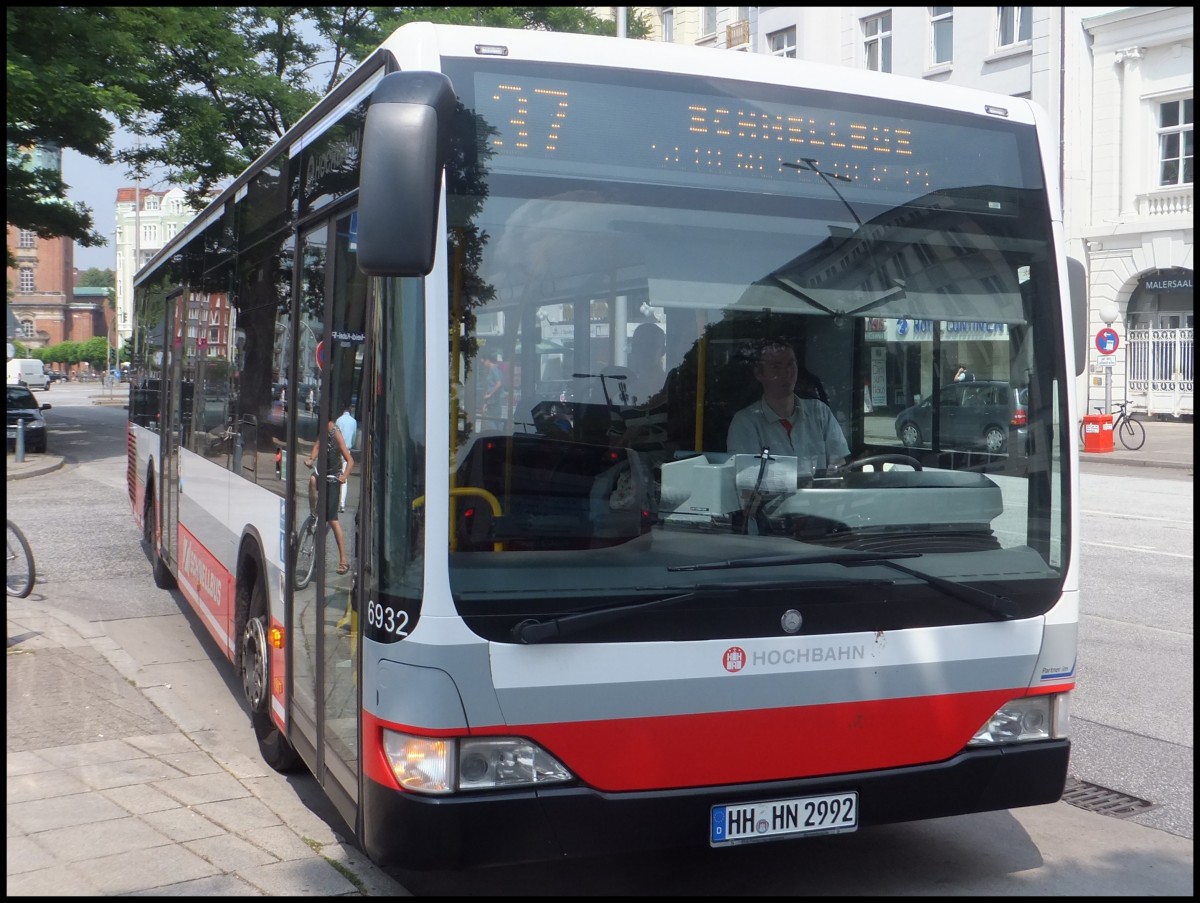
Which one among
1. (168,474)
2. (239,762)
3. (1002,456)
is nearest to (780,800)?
(1002,456)

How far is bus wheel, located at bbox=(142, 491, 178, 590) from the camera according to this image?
10.5m

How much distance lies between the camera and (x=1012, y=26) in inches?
1304

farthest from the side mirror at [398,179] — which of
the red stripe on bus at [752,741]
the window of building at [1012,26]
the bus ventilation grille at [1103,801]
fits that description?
the window of building at [1012,26]

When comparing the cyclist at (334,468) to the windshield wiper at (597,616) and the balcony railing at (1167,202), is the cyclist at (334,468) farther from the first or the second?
the balcony railing at (1167,202)

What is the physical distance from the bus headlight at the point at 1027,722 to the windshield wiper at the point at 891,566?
0.32 metres

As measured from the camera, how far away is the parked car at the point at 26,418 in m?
27.0

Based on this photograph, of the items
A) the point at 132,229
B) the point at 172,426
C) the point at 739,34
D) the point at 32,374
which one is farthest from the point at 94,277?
the point at 172,426

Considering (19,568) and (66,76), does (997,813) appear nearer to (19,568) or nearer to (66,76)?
(19,568)

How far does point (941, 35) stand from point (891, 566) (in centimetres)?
3374

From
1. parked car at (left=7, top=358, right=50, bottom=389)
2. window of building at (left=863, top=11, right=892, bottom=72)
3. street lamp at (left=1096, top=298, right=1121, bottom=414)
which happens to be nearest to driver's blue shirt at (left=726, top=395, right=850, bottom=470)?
street lamp at (left=1096, top=298, right=1121, bottom=414)

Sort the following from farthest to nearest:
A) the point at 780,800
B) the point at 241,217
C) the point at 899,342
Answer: the point at 241,217 < the point at 899,342 < the point at 780,800

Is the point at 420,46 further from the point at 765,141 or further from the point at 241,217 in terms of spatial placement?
the point at 241,217

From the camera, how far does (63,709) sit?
22.0 ft

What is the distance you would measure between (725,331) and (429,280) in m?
0.94
